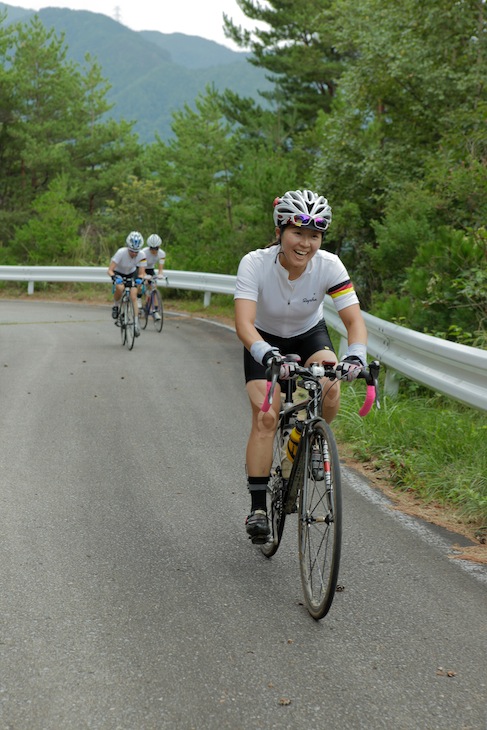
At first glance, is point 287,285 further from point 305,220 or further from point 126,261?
point 126,261

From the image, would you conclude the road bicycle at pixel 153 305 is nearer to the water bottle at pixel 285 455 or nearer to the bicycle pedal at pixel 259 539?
the water bottle at pixel 285 455

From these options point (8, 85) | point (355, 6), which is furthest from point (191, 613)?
point (8, 85)

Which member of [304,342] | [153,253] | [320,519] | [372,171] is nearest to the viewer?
[320,519]

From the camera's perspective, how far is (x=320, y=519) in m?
4.45

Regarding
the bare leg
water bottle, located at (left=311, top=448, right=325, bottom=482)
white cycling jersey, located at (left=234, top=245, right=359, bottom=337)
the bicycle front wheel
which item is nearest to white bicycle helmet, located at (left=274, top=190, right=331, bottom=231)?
white cycling jersey, located at (left=234, top=245, right=359, bottom=337)

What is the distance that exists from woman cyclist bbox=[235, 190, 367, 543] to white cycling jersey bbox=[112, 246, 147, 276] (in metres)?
10.7

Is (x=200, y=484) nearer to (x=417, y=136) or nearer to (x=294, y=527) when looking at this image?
(x=294, y=527)

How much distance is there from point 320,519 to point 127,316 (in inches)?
436

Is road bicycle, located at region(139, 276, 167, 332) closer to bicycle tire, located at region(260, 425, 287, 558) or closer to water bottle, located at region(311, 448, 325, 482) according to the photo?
bicycle tire, located at region(260, 425, 287, 558)

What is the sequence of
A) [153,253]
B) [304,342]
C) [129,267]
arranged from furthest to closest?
[153,253] < [129,267] < [304,342]

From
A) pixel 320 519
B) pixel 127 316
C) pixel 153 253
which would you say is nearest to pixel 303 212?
pixel 320 519

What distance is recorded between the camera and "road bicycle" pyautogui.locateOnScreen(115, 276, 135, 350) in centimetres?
1495

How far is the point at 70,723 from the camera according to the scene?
11.1 feet

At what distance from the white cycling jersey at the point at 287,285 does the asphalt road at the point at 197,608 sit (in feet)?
4.95
